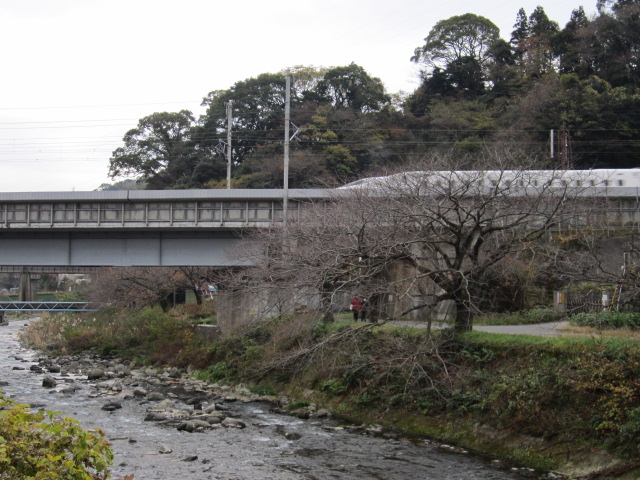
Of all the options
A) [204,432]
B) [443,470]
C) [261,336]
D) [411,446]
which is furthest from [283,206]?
[443,470]

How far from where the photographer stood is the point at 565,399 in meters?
Result: 15.9

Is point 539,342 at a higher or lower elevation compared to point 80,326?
higher

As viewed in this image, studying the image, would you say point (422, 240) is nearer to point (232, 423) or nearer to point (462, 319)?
point (462, 319)

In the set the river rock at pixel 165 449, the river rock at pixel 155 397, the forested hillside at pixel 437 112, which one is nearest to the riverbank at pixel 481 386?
the river rock at pixel 155 397

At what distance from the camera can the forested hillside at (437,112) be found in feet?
170

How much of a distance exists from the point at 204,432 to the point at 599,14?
2350 inches

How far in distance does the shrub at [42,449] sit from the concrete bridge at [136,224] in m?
23.3

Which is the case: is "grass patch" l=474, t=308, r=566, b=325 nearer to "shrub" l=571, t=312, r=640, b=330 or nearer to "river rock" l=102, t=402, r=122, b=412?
"shrub" l=571, t=312, r=640, b=330

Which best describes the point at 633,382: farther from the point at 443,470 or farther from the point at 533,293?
the point at 533,293

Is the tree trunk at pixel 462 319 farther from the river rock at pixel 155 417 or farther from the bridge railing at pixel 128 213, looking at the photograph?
the bridge railing at pixel 128 213

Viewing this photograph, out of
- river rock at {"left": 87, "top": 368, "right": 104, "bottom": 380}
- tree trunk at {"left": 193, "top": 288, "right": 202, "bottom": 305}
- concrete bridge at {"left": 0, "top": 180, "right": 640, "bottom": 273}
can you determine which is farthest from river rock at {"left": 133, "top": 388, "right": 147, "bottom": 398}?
tree trunk at {"left": 193, "top": 288, "right": 202, "bottom": 305}

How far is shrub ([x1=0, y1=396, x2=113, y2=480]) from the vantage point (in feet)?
22.2

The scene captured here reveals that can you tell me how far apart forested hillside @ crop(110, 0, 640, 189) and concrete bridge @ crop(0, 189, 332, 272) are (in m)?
19.6

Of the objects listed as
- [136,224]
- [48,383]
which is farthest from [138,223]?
[48,383]
